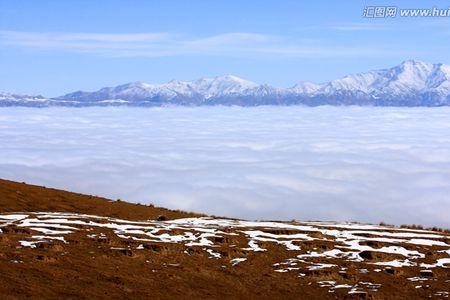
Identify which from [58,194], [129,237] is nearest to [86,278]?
[129,237]

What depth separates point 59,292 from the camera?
71.1 ft

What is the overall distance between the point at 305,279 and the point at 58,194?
31194mm

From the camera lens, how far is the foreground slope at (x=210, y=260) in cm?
2362

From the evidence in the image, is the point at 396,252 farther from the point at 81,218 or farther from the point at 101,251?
the point at 81,218

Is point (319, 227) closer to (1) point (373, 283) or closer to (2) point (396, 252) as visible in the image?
(2) point (396, 252)

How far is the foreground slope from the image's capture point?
23625 mm

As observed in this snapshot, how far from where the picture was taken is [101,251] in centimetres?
2892

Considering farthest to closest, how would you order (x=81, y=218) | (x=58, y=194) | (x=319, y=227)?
(x=58, y=194)
(x=319, y=227)
(x=81, y=218)

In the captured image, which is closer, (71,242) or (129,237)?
(71,242)

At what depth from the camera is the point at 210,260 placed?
28.9m

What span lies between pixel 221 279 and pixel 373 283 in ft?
23.2

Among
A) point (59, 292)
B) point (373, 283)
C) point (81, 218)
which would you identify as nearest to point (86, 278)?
point (59, 292)

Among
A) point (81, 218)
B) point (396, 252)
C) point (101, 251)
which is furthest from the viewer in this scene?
point (81, 218)

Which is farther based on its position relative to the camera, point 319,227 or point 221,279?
point 319,227
